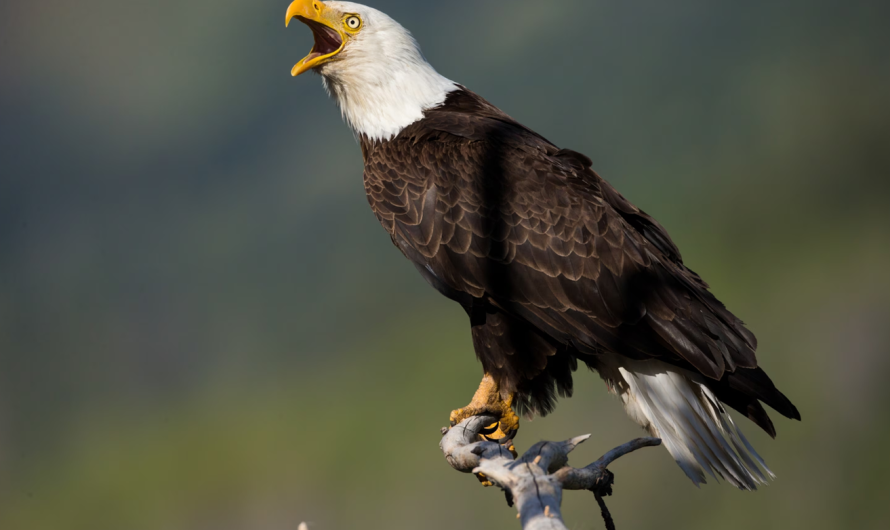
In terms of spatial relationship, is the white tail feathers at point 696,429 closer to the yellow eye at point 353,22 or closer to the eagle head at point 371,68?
the eagle head at point 371,68

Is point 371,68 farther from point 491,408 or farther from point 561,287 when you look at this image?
point 491,408

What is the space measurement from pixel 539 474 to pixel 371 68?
2.35 metres

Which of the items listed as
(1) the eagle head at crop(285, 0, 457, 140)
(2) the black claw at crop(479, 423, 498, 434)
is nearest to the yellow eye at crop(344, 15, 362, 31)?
(1) the eagle head at crop(285, 0, 457, 140)

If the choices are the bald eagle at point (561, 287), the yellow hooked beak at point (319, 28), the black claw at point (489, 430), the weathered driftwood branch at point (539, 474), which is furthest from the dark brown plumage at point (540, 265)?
the yellow hooked beak at point (319, 28)

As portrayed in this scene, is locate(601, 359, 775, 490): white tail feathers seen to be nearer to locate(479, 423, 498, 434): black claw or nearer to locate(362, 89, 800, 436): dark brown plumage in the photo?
locate(362, 89, 800, 436): dark brown plumage

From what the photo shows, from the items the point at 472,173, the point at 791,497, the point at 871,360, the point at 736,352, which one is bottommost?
the point at 791,497

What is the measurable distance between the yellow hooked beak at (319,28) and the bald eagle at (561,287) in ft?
2.07

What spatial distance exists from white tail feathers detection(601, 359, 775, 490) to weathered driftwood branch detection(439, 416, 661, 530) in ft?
1.94

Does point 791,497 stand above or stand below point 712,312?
below

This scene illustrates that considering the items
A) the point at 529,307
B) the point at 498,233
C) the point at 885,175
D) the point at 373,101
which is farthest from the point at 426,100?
the point at 885,175

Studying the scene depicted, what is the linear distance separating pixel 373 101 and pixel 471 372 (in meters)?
10.1

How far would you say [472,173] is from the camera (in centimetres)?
337

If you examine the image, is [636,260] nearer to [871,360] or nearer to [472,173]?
[472,173]

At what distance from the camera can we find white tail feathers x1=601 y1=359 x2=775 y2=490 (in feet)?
10.9
